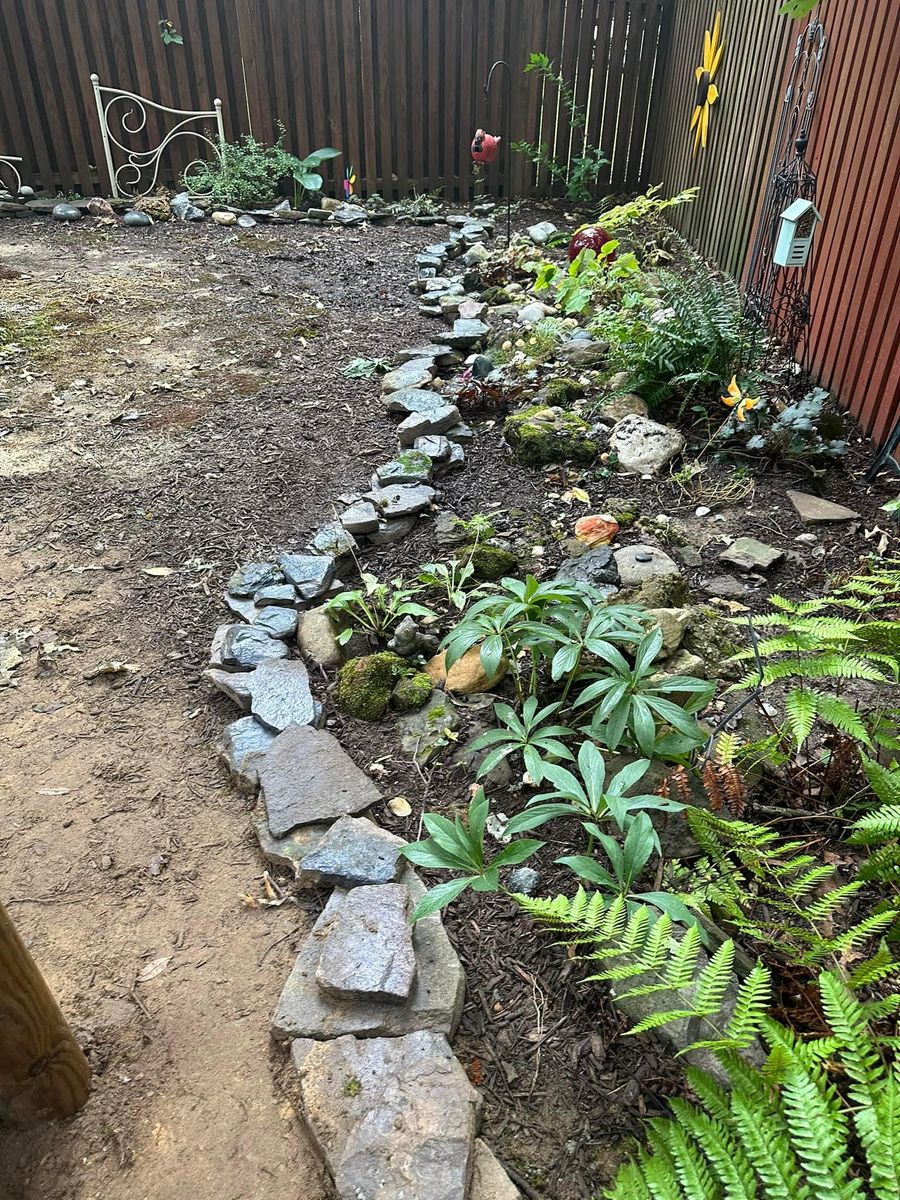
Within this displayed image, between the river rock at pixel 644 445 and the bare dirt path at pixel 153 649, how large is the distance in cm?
139

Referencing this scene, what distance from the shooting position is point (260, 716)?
2.76 m

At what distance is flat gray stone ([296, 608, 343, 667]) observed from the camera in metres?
3.09

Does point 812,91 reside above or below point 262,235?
above

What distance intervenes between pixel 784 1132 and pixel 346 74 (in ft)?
33.9

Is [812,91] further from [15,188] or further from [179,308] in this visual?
[15,188]

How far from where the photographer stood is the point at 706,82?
6.97m

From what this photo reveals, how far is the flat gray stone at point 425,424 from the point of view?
4.45m

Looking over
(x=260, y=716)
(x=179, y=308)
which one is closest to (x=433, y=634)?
(x=260, y=716)

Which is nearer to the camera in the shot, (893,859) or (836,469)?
(893,859)

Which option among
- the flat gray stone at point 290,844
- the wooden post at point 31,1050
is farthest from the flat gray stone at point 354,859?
the wooden post at point 31,1050

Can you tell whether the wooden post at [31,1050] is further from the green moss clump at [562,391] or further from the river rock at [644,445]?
the green moss clump at [562,391]

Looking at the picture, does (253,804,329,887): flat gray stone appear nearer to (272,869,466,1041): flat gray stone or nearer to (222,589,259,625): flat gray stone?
(272,869,466,1041): flat gray stone

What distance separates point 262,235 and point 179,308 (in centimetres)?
231

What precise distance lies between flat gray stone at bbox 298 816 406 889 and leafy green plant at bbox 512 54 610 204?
347 inches
